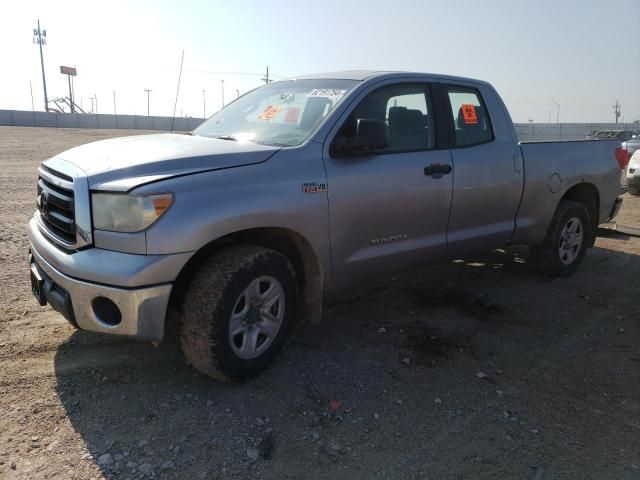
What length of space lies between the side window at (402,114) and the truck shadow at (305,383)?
1.43 metres

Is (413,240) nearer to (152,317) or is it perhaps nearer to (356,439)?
(356,439)

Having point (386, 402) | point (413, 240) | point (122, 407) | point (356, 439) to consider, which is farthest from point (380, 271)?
point (122, 407)

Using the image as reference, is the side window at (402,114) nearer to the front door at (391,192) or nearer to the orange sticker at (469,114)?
the front door at (391,192)

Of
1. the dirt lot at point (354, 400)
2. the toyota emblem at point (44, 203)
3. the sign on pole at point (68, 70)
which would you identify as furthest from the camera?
the sign on pole at point (68, 70)

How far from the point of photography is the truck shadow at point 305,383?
2576 mm

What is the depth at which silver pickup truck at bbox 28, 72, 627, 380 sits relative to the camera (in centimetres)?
273

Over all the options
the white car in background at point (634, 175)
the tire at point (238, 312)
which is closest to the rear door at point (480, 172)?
the tire at point (238, 312)

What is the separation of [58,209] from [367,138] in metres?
1.93

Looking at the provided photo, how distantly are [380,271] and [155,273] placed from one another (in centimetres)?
173

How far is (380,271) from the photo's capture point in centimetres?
383

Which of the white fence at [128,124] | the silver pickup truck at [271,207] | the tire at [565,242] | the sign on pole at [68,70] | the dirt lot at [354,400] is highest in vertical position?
the sign on pole at [68,70]

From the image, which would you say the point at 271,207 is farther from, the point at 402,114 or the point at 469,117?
the point at 469,117

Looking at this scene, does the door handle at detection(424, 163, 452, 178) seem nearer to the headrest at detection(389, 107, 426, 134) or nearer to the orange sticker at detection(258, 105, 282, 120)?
the headrest at detection(389, 107, 426, 134)

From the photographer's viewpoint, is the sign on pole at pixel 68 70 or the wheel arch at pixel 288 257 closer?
the wheel arch at pixel 288 257
